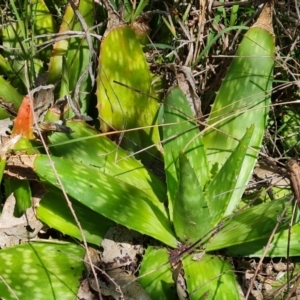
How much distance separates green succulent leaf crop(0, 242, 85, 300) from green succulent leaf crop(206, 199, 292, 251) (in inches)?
12.5

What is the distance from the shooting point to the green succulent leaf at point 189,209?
3.53ft

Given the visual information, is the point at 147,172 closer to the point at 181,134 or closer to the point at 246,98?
the point at 181,134

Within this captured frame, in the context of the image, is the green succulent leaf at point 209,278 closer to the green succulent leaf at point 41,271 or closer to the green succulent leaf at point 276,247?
the green succulent leaf at point 276,247

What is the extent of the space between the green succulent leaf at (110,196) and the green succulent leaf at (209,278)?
0.08m

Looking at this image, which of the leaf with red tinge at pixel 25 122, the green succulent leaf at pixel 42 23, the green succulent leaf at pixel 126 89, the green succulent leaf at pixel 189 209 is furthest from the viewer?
the green succulent leaf at pixel 42 23

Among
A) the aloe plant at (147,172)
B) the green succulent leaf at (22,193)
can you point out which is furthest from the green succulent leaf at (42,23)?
the green succulent leaf at (22,193)

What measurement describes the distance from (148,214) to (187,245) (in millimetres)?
117

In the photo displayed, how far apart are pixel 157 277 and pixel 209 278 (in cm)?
11

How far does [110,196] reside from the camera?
3.87 feet

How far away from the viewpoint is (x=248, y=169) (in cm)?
135

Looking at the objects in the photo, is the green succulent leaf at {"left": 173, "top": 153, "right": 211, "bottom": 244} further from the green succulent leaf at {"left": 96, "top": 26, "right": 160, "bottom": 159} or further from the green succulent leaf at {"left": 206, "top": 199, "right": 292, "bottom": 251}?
the green succulent leaf at {"left": 96, "top": 26, "right": 160, "bottom": 159}

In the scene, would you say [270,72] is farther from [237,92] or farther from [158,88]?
[158,88]

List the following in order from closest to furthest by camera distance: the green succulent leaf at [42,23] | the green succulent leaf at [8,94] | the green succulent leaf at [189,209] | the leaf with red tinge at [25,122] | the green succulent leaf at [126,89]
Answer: the green succulent leaf at [189,209]
the leaf with red tinge at [25,122]
the green succulent leaf at [126,89]
the green succulent leaf at [8,94]
the green succulent leaf at [42,23]

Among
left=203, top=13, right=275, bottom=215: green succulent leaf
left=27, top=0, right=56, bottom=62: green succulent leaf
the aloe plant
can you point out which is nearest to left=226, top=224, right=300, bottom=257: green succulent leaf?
the aloe plant
